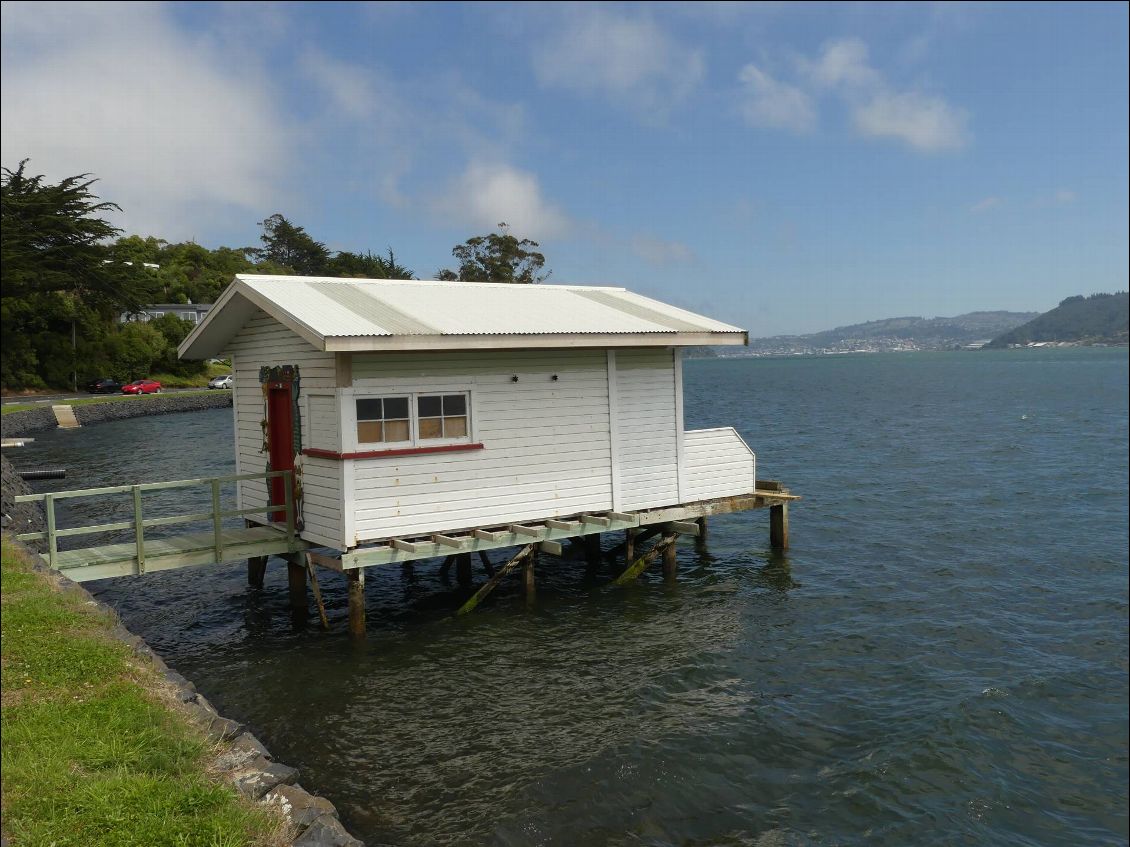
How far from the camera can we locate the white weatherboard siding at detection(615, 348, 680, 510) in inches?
682

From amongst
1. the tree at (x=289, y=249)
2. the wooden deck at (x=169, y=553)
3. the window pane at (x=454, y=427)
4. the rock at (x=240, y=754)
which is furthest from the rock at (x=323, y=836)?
the tree at (x=289, y=249)

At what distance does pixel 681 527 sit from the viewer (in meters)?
18.8

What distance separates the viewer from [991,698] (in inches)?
520

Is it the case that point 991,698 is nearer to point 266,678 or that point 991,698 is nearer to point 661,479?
point 661,479

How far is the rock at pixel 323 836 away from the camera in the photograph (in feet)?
20.6

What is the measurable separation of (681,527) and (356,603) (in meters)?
7.03

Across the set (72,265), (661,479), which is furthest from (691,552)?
(72,265)

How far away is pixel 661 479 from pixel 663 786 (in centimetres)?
802

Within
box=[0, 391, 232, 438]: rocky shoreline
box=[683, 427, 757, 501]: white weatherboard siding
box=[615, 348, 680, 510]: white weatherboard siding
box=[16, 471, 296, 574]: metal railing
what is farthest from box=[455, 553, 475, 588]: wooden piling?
box=[0, 391, 232, 438]: rocky shoreline

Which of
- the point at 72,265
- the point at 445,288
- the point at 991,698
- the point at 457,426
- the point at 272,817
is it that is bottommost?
the point at 991,698

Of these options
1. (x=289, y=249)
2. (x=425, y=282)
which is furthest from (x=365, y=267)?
(x=425, y=282)

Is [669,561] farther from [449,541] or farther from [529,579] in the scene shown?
[449,541]

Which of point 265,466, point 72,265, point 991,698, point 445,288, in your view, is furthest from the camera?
point 72,265

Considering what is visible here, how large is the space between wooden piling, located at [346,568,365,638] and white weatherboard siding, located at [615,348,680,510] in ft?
16.9
